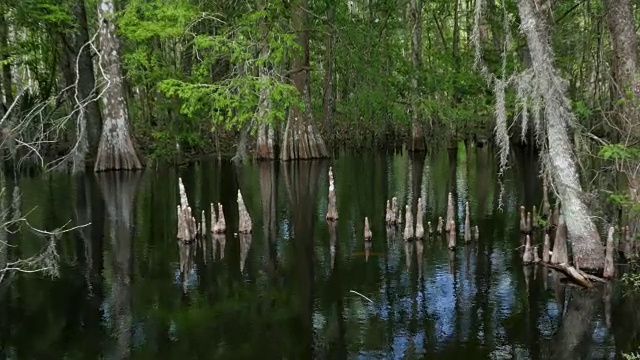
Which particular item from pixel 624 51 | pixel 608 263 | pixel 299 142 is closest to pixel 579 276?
pixel 608 263

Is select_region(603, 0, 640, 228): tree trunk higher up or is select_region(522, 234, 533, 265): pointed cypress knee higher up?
select_region(603, 0, 640, 228): tree trunk

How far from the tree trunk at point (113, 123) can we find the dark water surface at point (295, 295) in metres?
6.41

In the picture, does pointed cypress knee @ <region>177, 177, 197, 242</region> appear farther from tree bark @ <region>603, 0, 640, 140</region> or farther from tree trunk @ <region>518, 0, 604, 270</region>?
tree bark @ <region>603, 0, 640, 140</region>

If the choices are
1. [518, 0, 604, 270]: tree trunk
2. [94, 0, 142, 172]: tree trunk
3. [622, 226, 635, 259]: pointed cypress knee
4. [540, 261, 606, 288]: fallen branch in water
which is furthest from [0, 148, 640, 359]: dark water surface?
[94, 0, 142, 172]: tree trunk

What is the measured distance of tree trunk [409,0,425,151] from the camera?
29531mm

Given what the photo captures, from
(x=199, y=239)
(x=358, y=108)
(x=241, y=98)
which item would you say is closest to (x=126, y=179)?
(x=241, y=98)

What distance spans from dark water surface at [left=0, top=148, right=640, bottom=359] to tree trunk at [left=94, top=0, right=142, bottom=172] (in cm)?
641

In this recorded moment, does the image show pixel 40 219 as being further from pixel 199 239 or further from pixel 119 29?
pixel 119 29

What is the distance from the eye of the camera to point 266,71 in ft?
64.3

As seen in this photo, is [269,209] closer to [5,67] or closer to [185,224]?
[185,224]

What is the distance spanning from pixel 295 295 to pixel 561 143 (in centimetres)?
481

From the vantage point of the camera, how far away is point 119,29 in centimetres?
2277

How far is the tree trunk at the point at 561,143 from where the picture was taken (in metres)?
9.93

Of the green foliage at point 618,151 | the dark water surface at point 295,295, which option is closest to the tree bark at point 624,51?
the green foliage at point 618,151
